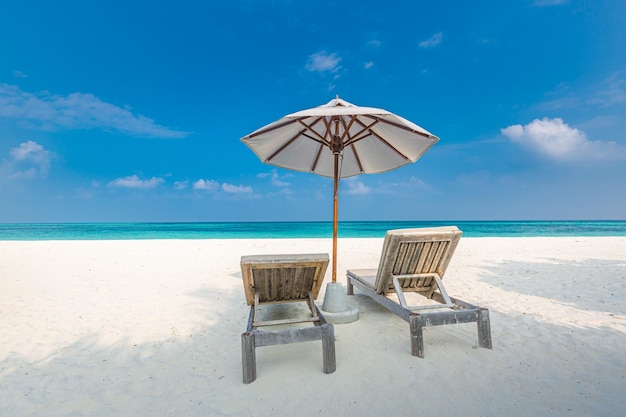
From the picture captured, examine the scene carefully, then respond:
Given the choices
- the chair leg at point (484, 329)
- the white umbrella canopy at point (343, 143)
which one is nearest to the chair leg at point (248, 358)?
the chair leg at point (484, 329)

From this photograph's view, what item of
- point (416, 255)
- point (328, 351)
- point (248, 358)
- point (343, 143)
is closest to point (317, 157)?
point (343, 143)

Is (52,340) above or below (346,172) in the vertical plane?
below

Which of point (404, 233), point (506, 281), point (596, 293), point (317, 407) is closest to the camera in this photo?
point (317, 407)

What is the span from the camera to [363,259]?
32.8ft

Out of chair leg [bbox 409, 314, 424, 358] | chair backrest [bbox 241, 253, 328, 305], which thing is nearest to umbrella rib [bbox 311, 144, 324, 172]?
chair backrest [bbox 241, 253, 328, 305]

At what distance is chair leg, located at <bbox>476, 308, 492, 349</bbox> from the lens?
3.27 meters

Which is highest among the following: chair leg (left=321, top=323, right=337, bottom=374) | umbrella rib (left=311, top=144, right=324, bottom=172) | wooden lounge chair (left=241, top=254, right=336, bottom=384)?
umbrella rib (left=311, top=144, right=324, bottom=172)

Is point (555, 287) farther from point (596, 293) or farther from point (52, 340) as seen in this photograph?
point (52, 340)

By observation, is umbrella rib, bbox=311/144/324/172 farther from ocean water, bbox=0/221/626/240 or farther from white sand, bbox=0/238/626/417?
ocean water, bbox=0/221/626/240

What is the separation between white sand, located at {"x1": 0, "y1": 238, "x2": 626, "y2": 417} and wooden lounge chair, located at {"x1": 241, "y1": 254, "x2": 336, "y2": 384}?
26cm

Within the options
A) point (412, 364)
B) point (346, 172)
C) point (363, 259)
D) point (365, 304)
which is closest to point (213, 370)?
point (412, 364)

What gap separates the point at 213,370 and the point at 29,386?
1.51 meters

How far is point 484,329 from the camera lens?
129 inches

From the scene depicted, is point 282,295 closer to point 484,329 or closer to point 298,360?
point 298,360
